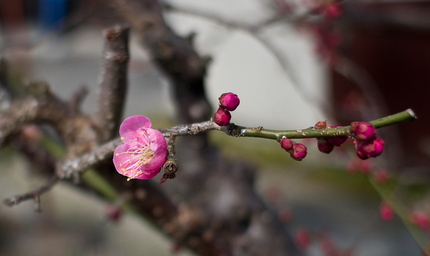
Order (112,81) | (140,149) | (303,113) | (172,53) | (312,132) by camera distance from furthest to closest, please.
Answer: (303,113), (172,53), (112,81), (140,149), (312,132)

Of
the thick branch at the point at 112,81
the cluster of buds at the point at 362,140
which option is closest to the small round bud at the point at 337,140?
the cluster of buds at the point at 362,140

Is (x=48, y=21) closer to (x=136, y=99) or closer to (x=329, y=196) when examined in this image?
(x=136, y=99)

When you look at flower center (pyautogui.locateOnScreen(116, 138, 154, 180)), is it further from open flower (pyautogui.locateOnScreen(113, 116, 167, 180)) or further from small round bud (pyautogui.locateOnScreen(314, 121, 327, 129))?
small round bud (pyautogui.locateOnScreen(314, 121, 327, 129))

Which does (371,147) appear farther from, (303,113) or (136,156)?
(303,113)

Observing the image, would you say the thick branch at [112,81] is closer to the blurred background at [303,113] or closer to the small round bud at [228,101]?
the small round bud at [228,101]

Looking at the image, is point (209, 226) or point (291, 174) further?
point (291, 174)

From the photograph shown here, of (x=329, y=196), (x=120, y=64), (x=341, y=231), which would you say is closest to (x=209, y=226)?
(x=120, y=64)

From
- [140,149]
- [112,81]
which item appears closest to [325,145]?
[140,149]
